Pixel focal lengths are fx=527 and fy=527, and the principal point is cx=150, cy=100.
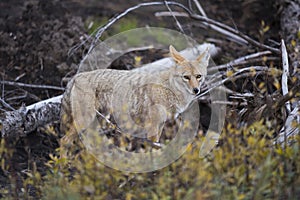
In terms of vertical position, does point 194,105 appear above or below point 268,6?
below

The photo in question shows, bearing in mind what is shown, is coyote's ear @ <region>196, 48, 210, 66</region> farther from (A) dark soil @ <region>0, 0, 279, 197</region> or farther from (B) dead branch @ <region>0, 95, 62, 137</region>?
(B) dead branch @ <region>0, 95, 62, 137</region>

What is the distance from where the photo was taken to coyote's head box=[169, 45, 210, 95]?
207 inches

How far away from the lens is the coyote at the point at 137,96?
5293 mm

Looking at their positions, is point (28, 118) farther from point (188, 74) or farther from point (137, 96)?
point (188, 74)

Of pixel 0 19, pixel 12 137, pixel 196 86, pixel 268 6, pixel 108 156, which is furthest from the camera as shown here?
pixel 268 6

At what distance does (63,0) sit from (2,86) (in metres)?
2.89

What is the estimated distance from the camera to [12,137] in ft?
18.6

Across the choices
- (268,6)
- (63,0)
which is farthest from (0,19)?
(268,6)

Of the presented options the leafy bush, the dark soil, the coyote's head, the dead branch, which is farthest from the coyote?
the leafy bush

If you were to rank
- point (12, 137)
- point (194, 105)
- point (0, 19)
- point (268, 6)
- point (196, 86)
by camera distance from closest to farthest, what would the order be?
point (196, 86)
point (12, 137)
point (194, 105)
point (0, 19)
point (268, 6)

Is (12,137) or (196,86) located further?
(12,137)

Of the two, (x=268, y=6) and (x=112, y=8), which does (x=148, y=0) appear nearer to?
(x=112, y=8)

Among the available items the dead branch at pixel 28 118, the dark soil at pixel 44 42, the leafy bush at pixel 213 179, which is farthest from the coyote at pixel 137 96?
the leafy bush at pixel 213 179

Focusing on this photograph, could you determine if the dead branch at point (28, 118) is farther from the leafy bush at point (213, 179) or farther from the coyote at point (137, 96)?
the leafy bush at point (213, 179)
